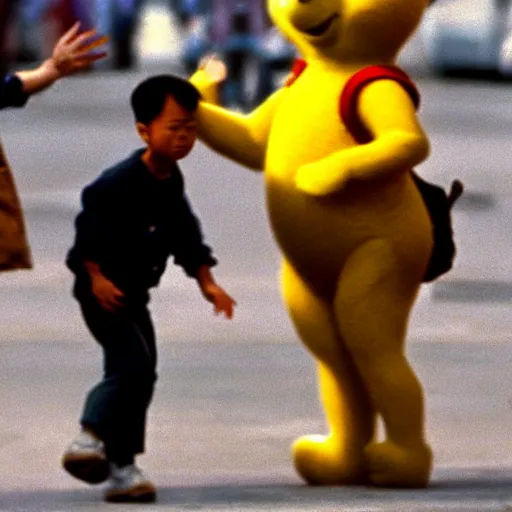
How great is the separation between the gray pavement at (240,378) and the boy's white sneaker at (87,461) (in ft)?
0.30

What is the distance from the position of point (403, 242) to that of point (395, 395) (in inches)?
17.7

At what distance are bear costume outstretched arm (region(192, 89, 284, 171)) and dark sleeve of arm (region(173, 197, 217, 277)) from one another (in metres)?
0.32

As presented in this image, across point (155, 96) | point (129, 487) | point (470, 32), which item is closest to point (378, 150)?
point (155, 96)

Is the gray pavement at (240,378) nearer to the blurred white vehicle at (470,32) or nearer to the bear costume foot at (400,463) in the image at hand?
the bear costume foot at (400,463)

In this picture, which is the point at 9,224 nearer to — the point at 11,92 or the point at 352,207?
the point at 11,92

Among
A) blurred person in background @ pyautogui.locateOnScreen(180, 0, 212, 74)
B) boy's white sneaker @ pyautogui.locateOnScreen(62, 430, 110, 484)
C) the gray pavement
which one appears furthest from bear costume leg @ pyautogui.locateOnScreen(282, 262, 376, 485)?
blurred person in background @ pyautogui.locateOnScreen(180, 0, 212, 74)

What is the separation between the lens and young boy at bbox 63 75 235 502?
619 cm

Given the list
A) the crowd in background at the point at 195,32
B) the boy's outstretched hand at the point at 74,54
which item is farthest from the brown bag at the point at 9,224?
the crowd in background at the point at 195,32

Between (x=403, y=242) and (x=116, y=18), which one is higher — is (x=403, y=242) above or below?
above

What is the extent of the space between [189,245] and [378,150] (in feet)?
2.07

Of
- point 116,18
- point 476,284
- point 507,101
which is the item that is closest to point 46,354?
point 476,284

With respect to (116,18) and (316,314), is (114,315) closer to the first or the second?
(316,314)

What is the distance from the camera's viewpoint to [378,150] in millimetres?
6070

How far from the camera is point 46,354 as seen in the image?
9266mm
